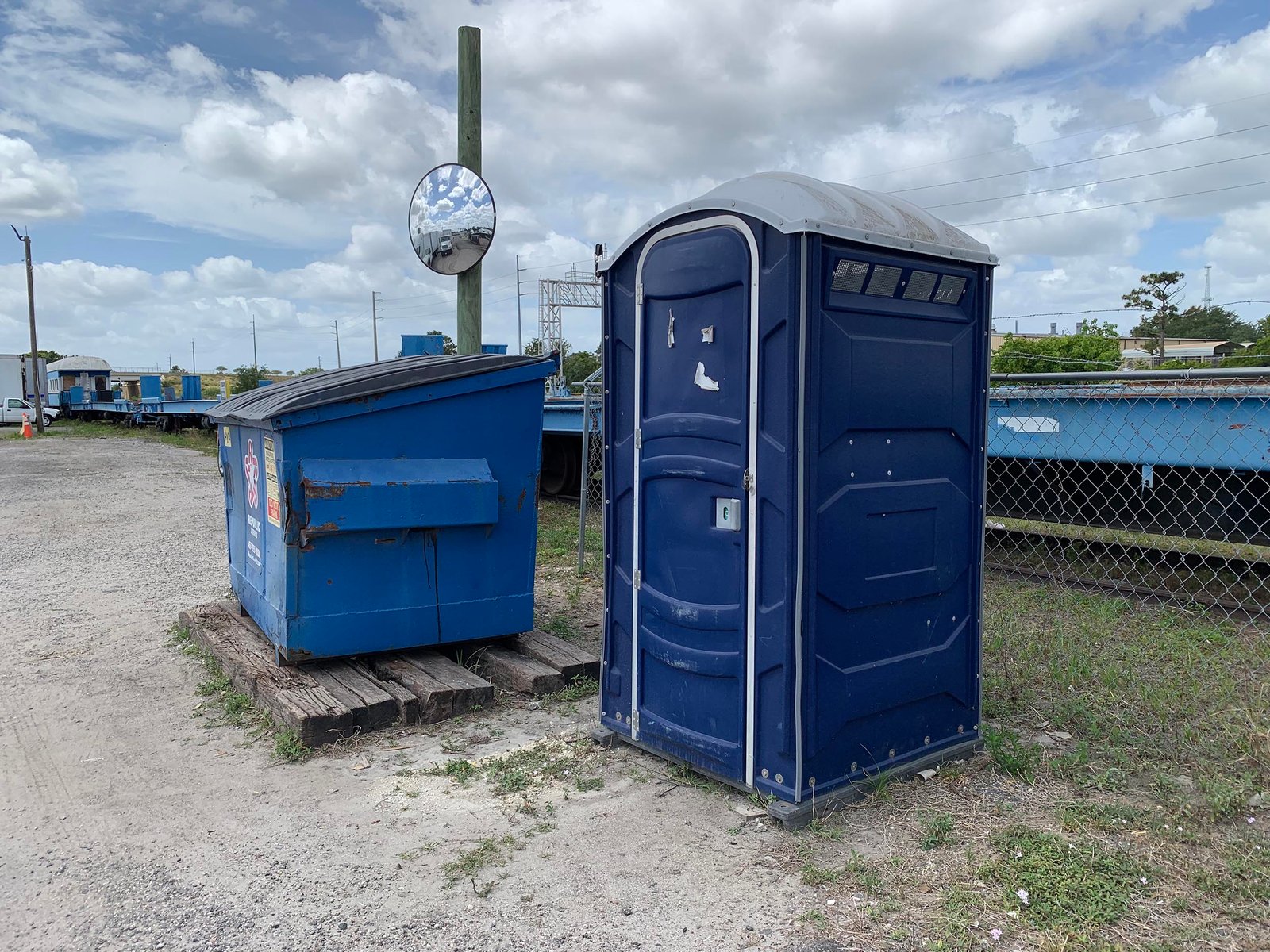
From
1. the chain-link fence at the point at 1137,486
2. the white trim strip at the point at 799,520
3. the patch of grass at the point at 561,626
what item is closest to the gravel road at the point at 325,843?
the white trim strip at the point at 799,520

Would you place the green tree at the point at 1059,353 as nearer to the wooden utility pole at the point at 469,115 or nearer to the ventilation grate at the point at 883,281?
the wooden utility pole at the point at 469,115

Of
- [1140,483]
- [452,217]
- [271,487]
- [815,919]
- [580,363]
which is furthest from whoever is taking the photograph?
[580,363]

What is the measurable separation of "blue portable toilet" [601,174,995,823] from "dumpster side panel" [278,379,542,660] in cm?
114

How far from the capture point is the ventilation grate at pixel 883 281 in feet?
10.5

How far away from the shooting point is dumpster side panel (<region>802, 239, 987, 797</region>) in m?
3.10

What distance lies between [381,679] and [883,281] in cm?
291

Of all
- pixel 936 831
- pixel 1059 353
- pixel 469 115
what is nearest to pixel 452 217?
pixel 469 115

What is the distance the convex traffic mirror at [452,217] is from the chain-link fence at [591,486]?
3.92 feet

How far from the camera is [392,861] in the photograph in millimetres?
2934

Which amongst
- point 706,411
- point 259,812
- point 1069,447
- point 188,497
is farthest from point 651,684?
point 188,497

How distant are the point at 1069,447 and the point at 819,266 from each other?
411cm

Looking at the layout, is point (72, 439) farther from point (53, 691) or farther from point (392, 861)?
point (392, 861)

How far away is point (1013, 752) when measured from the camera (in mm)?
3645

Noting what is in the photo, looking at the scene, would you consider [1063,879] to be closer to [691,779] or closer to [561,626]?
[691,779]
